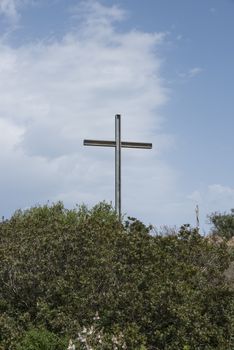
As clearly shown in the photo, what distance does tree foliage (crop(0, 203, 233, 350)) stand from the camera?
1083 cm

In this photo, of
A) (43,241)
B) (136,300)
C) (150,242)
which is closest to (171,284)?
(136,300)

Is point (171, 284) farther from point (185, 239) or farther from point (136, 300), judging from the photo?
point (185, 239)

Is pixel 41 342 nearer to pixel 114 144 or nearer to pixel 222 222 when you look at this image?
pixel 114 144

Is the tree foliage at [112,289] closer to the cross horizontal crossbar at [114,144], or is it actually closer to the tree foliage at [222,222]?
the cross horizontal crossbar at [114,144]

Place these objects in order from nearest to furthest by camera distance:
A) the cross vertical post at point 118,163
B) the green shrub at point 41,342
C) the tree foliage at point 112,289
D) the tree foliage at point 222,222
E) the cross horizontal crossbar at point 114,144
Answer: the green shrub at point 41,342 < the tree foliage at point 112,289 < the cross vertical post at point 118,163 < the cross horizontal crossbar at point 114,144 < the tree foliage at point 222,222

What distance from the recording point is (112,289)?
11117 mm

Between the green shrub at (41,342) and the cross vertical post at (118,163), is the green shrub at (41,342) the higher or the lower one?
the lower one

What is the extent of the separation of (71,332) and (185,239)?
323cm

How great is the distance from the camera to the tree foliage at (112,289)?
1083cm

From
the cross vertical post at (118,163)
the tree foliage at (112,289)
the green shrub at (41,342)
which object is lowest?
the green shrub at (41,342)

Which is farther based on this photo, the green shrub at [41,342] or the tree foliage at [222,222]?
the tree foliage at [222,222]

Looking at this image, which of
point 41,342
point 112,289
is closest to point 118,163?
point 112,289

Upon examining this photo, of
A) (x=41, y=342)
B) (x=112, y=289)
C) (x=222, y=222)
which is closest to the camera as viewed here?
(x=41, y=342)

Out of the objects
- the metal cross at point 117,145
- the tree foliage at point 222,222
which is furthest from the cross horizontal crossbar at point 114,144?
the tree foliage at point 222,222
